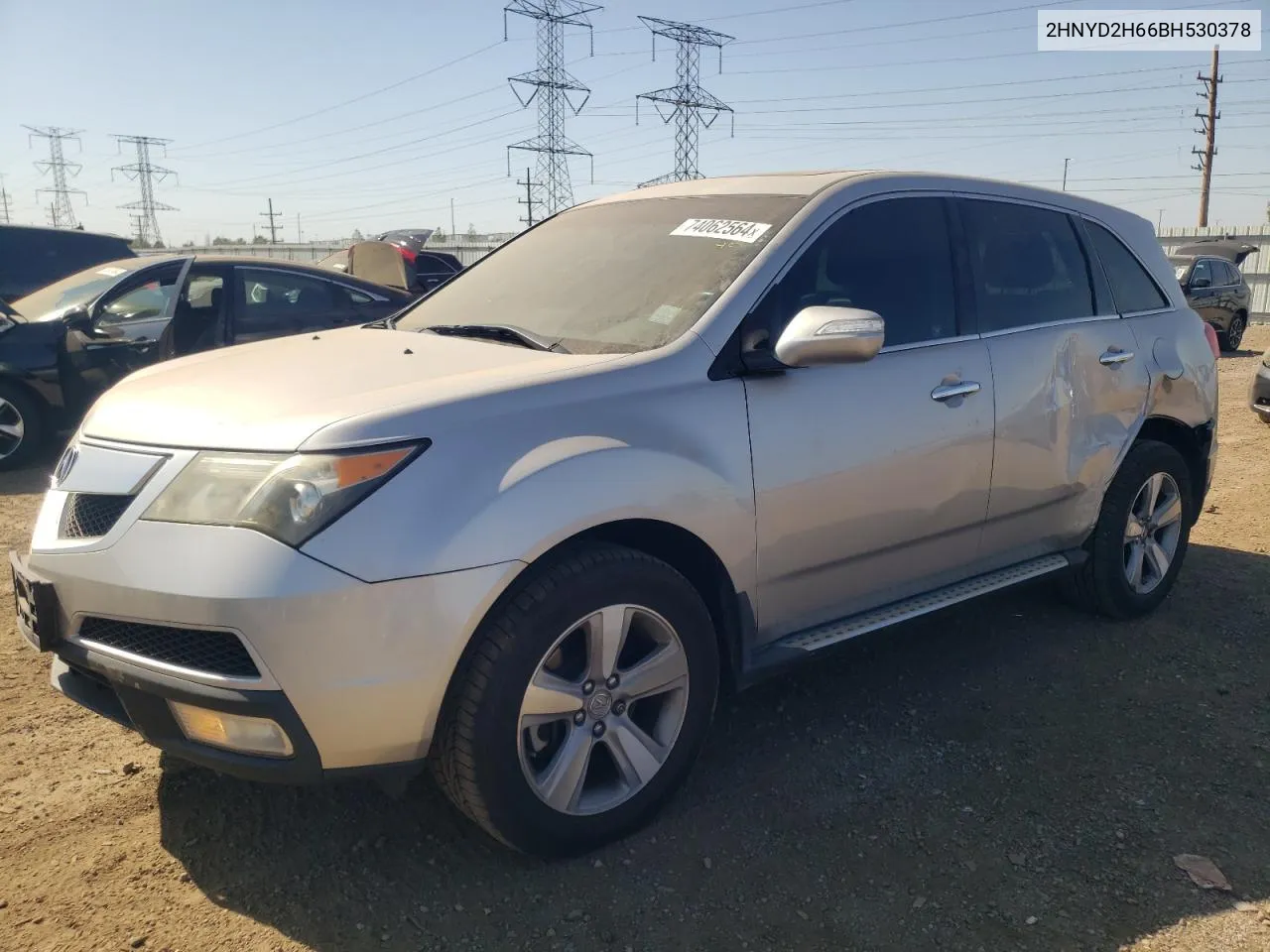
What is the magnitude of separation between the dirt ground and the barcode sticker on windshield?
1.36 meters

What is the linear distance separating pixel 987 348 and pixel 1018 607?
5.39ft

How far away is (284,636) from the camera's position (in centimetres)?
215

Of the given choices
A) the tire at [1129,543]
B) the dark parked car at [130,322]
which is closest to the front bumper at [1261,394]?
the tire at [1129,543]

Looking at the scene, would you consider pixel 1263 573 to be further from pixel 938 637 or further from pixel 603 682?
pixel 603 682

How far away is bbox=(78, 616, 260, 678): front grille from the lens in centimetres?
220

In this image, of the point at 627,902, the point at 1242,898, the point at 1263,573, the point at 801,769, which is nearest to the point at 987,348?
the point at 801,769

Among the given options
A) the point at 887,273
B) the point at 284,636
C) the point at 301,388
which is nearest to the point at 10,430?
the point at 301,388

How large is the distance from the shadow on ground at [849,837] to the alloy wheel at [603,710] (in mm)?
214

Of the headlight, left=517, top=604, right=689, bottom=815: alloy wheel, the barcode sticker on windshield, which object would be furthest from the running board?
the headlight

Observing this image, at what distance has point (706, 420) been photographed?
278cm

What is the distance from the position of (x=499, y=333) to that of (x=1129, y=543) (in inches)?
119

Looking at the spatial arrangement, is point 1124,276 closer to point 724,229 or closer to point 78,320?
point 724,229

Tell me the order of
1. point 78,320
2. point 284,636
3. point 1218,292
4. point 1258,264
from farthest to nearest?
point 1258,264 → point 1218,292 → point 78,320 → point 284,636

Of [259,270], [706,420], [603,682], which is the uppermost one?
[259,270]
